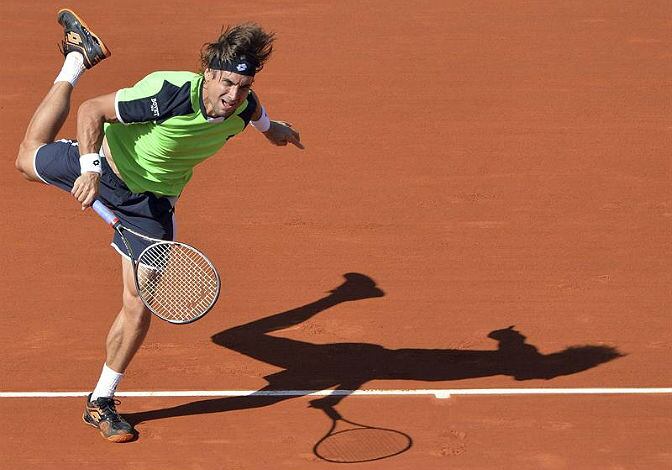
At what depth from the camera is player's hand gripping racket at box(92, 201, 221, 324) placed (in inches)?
313

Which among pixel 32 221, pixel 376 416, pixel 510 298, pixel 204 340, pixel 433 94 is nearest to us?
pixel 376 416

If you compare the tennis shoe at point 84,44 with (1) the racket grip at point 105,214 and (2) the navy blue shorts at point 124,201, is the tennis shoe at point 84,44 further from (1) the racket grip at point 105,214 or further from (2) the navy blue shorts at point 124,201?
(1) the racket grip at point 105,214

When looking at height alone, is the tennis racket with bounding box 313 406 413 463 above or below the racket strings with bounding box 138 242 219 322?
below

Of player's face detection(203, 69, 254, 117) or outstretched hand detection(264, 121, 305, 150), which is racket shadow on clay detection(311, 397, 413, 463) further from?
player's face detection(203, 69, 254, 117)

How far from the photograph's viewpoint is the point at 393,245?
37.0 feet

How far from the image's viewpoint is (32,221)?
1164cm

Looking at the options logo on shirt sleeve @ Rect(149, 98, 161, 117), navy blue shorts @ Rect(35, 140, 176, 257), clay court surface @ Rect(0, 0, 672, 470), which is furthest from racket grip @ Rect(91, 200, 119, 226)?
clay court surface @ Rect(0, 0, 672, 470)

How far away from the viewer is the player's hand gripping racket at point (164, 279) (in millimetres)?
7957

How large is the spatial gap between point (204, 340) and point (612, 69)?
698 cm

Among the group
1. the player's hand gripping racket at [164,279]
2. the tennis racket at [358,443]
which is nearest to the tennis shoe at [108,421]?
the player's hand gripping racket at [164,279]

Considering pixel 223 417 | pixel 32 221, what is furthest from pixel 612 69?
pixel 223 417

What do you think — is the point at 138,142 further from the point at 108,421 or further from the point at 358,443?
the point at 358,443

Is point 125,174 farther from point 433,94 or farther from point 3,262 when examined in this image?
point 433,94

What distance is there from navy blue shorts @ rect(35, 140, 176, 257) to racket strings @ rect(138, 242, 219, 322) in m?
0.12
